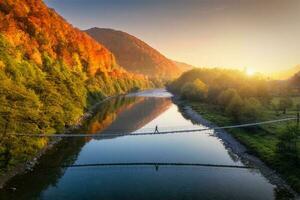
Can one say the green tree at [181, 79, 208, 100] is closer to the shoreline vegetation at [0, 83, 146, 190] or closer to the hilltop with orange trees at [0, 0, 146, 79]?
the hilltop with orange trees at [0, 0, 146, 79]

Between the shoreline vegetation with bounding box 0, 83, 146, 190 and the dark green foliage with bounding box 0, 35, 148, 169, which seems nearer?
the shoreline vegetation with bounding box 0, 83, 146, 190

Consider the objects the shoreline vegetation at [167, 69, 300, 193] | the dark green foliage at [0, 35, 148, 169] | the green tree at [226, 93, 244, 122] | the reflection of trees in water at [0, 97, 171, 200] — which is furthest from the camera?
the green tree at [226, 93, 244, 122]

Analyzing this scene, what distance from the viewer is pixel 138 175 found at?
114 ft

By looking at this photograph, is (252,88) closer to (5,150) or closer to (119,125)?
(119,125)

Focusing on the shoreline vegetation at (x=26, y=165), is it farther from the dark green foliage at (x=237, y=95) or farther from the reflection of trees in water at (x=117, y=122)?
the dark green foliage at (x=237, y=95)

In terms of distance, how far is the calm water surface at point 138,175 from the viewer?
97.4 ft

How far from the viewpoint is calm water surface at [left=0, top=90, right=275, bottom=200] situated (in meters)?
29.7

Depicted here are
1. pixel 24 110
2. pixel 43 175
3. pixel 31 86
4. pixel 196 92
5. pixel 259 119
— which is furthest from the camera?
pixel 196 92

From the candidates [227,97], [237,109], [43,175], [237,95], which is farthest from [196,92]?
[43,175]

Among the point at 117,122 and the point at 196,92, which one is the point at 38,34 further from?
the point at 196,92

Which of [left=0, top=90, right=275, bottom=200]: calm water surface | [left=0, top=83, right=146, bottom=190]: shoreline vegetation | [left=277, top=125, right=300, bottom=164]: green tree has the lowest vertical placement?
[left=0, top=90, right=275, bottom=200]: calm water surface

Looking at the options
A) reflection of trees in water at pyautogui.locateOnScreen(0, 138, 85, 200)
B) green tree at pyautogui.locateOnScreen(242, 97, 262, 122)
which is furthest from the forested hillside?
green tree at pyautogui.locateOnScreen(242, 97, 262, 122)

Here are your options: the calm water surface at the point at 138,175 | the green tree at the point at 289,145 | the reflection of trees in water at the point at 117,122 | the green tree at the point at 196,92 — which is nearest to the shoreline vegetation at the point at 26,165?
the calm water surface at the point at 138,175

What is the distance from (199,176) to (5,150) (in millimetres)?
21196
